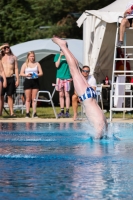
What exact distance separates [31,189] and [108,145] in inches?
147

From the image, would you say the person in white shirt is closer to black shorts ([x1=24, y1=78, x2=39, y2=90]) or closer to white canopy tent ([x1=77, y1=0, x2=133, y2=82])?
white canopy tent ([x1=77, y1=0, x2=133, y2=82])

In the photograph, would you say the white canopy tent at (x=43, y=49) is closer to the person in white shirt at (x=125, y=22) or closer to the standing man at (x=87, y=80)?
the person in white shirt at (x=125, y=22)

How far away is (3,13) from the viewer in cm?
3506

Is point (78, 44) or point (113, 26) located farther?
point (78, 44)

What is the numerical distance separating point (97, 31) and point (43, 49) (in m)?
6.75

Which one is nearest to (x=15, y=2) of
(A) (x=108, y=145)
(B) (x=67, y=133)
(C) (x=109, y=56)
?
(C) (x=109, y=56)

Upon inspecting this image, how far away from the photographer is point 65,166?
689cm

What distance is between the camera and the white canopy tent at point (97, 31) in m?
17.4

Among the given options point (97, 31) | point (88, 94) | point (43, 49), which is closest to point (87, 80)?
point (97, 31)

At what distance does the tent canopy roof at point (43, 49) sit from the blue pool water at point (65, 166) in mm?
13308

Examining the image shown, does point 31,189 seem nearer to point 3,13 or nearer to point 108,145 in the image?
point 108,145

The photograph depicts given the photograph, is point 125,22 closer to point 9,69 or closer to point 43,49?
point 9,69

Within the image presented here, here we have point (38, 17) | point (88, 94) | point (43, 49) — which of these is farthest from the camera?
point (38, 17)

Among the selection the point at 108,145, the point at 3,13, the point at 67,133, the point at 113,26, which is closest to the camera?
the point at 108,145
